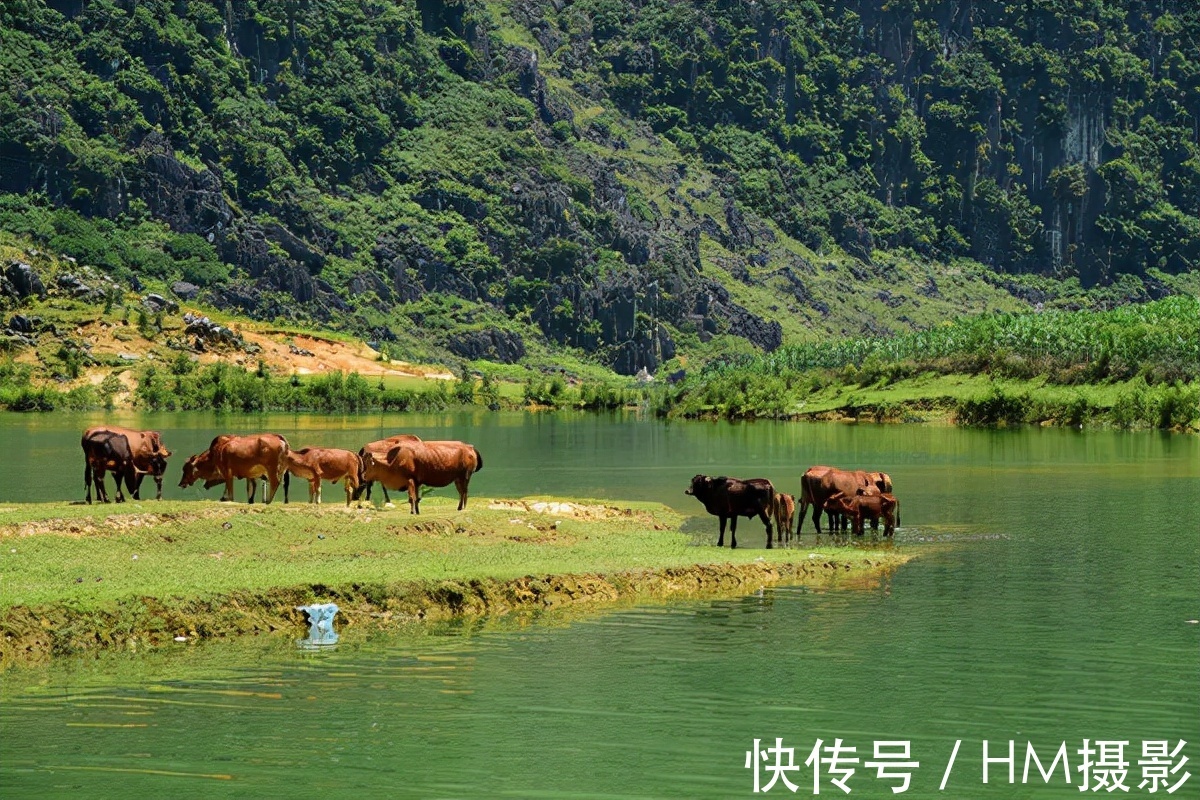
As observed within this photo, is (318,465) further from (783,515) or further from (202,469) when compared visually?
(783,515)

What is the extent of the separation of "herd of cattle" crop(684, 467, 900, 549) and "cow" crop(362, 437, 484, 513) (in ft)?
22.2

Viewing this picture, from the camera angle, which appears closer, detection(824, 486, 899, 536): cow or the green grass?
the green grass

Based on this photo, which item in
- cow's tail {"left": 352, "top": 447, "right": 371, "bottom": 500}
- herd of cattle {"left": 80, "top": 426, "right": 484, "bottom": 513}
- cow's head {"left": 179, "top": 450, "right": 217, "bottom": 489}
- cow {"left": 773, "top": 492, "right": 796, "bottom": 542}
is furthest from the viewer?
cow's head {"left": 179, "top": 450, "right": 217, "bottom": 489}

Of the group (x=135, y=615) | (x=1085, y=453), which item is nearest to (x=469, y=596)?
(x=135, y=615)

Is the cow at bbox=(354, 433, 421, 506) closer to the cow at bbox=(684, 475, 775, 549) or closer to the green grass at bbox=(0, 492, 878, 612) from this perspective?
the green grass at bbox=(0, 492, 878, 612)

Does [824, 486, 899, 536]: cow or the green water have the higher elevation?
[824, 486, 899, 536]: cow

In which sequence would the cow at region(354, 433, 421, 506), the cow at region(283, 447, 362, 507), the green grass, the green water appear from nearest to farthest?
the green water → the green grass → the cow at region(354, 433, 421, 506) → the cow at region(283, 447, 362, 507)

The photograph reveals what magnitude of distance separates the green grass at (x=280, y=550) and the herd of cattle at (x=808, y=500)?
1.54 m

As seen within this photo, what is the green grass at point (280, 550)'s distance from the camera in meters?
32.4

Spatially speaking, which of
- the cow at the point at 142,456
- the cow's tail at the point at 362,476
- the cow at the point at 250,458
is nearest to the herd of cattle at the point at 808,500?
the cow's tail at the point at 362,476

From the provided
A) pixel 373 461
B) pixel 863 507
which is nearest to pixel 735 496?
pixel 863 507

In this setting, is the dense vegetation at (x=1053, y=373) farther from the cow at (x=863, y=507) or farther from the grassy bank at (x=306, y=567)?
the grassy bank at (x=306, y=567)

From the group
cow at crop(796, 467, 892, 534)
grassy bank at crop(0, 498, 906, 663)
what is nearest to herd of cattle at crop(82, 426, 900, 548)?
cow at crop(796, 467, 892, 534)

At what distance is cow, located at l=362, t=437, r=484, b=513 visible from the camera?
4553cm
